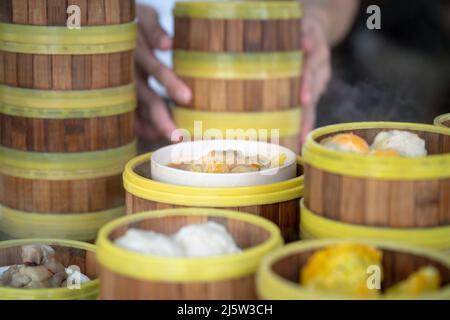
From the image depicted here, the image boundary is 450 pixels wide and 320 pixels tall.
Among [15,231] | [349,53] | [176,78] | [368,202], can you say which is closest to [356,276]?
[368,202]

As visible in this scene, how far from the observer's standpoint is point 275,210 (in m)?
2.32

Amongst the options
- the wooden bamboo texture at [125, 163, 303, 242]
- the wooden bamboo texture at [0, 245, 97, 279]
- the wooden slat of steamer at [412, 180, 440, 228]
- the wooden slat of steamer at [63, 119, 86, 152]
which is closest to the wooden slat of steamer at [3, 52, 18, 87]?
the wooden slat of steamer at [63, 119, 86, 152]

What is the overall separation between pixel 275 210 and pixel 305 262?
59 centimetres

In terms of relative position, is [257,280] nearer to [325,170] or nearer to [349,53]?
[325,170]

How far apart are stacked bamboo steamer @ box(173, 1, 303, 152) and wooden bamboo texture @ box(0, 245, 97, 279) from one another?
0.94m

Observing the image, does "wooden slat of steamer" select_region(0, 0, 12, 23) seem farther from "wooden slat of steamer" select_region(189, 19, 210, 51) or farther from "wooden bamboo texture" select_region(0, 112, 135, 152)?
"wooden slat of steamer" select_region(189, 19, 210, 51)

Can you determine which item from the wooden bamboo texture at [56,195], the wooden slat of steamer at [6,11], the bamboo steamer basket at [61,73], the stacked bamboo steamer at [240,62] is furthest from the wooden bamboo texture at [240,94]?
the wooden slat of steamer at [6,11]

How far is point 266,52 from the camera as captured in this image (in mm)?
3213

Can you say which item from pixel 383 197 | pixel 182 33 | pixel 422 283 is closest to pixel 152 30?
pixel 182 33

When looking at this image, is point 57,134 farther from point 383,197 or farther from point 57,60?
point 383,197

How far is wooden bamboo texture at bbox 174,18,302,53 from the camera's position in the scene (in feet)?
10.4

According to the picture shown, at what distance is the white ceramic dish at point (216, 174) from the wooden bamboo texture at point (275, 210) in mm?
82

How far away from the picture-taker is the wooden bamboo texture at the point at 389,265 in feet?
5.58
